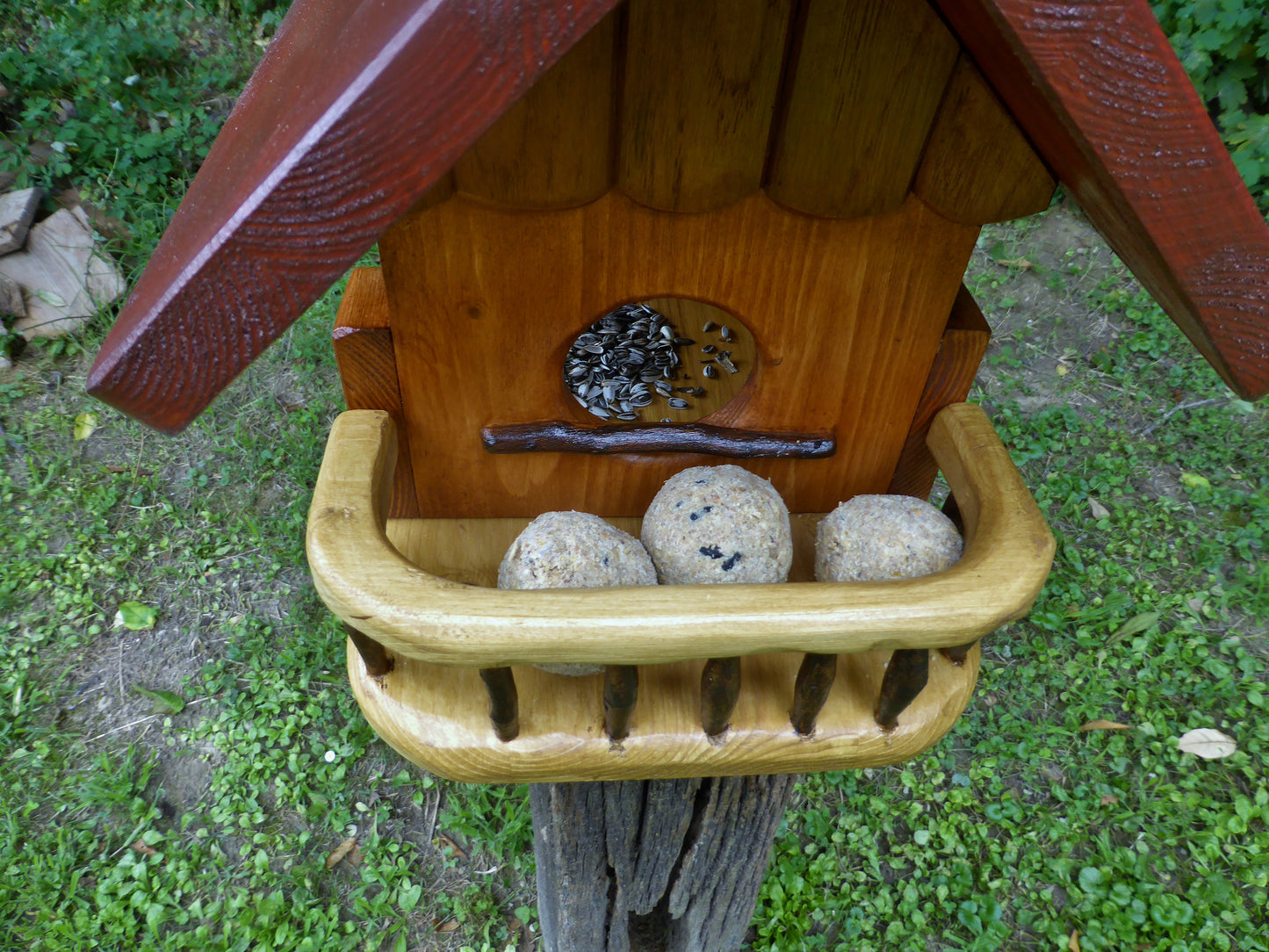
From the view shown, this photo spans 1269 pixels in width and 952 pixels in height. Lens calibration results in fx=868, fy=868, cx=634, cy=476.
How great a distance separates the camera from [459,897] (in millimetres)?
1979

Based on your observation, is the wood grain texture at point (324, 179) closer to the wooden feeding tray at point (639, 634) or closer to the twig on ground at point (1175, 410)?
the wooden feeding tray at point (639, 634)

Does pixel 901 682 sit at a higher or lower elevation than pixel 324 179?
lower

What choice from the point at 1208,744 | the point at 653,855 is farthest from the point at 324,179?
the point at 1208,744

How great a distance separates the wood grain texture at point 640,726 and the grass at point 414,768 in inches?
44.8

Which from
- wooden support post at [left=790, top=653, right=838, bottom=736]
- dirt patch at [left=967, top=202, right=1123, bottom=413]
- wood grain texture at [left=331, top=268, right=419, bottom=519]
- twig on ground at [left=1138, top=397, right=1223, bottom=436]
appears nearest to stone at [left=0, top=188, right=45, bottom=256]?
wood grain texture at [left=331, top=268, right=419, bottom=519]

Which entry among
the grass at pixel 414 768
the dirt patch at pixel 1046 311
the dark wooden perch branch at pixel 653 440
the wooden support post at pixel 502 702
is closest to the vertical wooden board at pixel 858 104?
the dark wooden perch branch at pixel 653 440

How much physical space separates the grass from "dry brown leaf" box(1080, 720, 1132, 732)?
1 cm

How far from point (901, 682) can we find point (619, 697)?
305 millimetres

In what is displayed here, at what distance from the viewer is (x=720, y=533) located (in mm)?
1012

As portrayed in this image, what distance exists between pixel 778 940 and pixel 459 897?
72 centimetres

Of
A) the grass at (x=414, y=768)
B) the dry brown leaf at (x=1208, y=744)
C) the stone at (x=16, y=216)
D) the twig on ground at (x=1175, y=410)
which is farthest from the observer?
the stone at (x=16, y=216)

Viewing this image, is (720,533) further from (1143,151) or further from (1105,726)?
(1105,726)

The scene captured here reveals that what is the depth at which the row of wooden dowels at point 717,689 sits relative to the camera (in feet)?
2.91

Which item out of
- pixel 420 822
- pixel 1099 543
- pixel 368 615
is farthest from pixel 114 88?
pixel 1099 543
